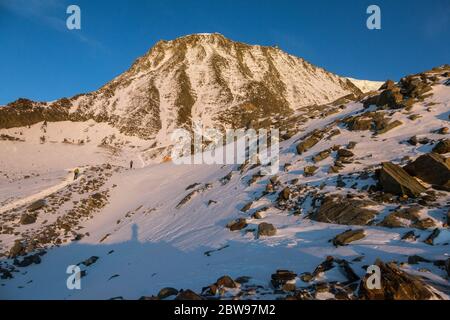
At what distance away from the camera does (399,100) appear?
23609 mm

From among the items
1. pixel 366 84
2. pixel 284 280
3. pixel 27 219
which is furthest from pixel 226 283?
pixel 366 84

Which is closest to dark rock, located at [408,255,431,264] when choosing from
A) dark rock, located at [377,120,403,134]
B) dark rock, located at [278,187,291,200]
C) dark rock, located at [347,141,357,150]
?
dark rock, located at [278,187,291,200]

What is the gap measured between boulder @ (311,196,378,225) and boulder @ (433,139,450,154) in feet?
16.0

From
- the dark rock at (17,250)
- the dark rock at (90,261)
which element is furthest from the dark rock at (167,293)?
the dark rock at (17,250)

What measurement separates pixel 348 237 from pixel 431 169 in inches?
197

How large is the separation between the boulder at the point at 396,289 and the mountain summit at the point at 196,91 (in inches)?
2268

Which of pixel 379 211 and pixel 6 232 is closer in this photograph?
pixel 379 211

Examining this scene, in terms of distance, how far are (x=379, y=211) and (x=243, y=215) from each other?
572 cm

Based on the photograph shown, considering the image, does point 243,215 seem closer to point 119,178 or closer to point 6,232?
point 6,232

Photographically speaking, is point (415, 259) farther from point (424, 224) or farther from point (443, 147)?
point (443, 147)

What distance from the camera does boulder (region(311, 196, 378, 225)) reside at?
13172mm
